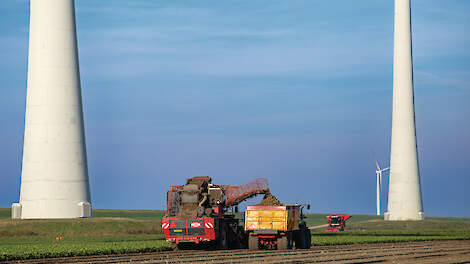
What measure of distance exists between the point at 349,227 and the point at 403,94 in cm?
1800

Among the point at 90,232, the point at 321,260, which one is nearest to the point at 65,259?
the point at 321,260

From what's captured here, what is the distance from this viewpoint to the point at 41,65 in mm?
71688

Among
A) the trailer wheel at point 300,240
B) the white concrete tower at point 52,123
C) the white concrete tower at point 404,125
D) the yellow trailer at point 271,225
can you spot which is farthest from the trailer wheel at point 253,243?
the white concrete tower at point 404,125

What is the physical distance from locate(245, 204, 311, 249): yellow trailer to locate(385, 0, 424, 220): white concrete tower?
170ft

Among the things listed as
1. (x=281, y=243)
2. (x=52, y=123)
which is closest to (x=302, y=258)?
(x=281, y=243)

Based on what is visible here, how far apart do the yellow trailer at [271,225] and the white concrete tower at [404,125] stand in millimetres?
51759

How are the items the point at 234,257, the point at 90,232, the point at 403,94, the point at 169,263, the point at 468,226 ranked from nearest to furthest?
1. the point at 169,263
2. the point at 234,257
3. the point at 90,232
4. the point at 403,94
5. the point at 468,226

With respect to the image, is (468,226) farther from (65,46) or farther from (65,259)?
(65,259)

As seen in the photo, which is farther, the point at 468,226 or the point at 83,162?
the point at 468,226

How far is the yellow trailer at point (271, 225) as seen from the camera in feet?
151

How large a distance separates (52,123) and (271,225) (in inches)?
1247

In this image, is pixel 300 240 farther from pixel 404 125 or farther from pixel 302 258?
pixel 404 125

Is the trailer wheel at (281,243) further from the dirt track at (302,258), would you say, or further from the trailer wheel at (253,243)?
the dirt track at (302,258)

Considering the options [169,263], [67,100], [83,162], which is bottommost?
[169,263]
